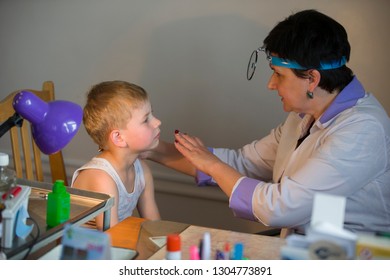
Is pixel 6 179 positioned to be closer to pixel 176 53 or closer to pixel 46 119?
pixel 46 119

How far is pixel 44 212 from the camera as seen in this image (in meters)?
1.26

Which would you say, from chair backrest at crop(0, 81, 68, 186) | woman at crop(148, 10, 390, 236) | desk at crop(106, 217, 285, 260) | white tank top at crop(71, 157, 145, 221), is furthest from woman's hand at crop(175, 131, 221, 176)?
chair backrest at crop(0, 81, 68, 186)

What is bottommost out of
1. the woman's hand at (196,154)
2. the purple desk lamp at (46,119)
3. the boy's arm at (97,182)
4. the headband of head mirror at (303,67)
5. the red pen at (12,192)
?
the boy's arm at (97,182)

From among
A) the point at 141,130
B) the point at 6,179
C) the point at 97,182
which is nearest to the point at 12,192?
the point at 6,179

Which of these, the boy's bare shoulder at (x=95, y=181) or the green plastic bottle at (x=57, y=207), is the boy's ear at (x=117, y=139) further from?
the green plastic bottle at (x=57, y=207)

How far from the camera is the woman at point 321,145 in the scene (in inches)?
59.2

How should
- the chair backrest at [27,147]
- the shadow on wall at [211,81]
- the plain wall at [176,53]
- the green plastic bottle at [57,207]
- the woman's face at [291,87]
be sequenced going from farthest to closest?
the shadow on wall at [211,81], the plain wall at [176,53], the chair backrest at [27,147], the woman's face at [291,87], the green plastic bottle at [57,207]

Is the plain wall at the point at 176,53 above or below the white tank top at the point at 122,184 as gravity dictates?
above

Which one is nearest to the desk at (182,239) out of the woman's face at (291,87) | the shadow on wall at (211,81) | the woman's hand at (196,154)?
the woman's hand at (196,154)

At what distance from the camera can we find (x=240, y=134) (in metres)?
2.26

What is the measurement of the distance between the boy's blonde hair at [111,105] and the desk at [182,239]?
37 cm

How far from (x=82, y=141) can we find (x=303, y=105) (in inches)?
48.5

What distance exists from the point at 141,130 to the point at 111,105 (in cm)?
12
